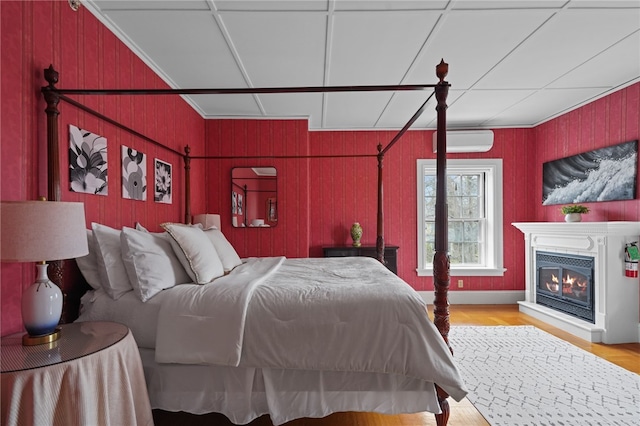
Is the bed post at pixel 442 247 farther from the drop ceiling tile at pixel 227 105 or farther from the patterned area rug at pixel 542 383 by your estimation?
the drop ceiling tile at pixel 227 105

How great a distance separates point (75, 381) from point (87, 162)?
4.82 feet

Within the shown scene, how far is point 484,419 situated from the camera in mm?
2037

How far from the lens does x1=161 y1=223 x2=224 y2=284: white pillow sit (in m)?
2.09

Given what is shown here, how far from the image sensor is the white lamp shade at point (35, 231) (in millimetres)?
1261

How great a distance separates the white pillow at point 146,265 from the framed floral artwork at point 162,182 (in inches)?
44.5

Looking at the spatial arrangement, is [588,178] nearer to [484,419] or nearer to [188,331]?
[484,419]

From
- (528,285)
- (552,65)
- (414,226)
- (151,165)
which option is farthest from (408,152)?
(151,165)

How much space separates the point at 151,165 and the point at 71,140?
0.99 metres

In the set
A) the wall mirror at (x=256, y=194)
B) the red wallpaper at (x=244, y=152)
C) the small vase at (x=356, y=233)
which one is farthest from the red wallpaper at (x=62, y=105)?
the small vase at (x=356, y=233)

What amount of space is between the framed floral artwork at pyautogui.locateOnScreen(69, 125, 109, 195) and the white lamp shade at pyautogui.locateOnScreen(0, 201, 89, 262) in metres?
0.78

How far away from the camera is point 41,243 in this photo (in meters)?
1.30

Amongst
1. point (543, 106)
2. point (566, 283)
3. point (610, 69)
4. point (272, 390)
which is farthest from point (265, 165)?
point (566, 283)

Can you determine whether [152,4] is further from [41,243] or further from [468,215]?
[468,215]

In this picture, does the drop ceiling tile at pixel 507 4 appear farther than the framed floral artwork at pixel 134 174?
No
